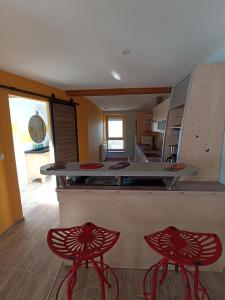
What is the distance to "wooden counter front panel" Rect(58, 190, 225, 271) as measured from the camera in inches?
60.3

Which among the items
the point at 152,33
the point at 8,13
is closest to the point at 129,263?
the point at 152,33

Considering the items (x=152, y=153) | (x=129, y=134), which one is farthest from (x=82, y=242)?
(x=129, y=134)

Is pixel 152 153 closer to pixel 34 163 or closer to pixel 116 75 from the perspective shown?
pixel 116 75

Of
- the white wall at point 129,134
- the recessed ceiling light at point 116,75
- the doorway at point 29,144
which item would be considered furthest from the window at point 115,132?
the recessed ceiling light at point 116,75

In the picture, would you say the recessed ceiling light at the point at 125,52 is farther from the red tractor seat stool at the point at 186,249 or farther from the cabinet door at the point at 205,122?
the red tractor seat stool at the point at 186,249

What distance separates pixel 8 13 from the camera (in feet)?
3.84

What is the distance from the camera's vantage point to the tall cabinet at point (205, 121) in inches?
63.4

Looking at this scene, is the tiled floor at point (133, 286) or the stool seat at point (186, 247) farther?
the tiled floor at point (133, 286)

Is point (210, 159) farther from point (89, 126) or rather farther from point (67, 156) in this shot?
point (89, 126)

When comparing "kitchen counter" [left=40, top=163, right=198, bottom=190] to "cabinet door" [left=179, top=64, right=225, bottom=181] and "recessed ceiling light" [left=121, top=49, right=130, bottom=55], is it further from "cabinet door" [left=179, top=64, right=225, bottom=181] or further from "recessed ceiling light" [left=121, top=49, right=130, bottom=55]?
"recessed ceiling light" [left=121, top=49, right=130, bottom=55]

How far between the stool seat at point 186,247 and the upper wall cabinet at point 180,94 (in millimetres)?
1522

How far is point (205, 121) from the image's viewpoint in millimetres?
1672

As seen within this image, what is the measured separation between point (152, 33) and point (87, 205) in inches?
63.2

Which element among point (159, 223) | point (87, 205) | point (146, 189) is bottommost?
point (159, 223)
